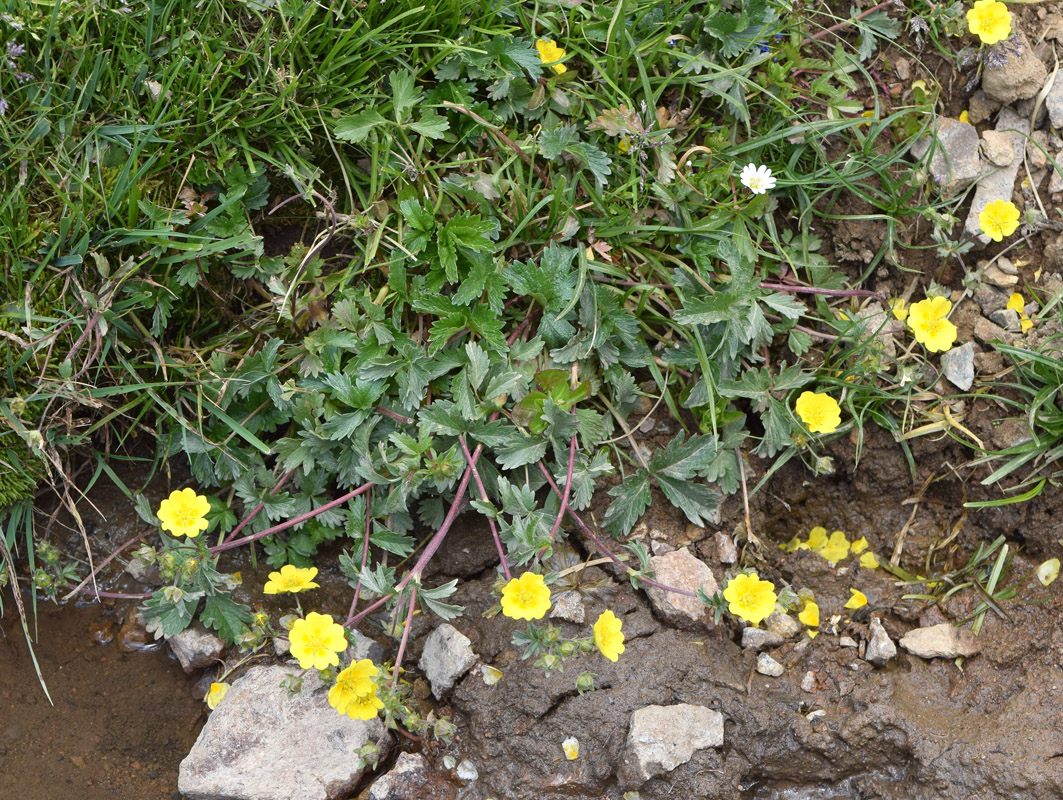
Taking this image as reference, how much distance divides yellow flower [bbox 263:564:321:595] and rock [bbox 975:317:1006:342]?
2.56 meters

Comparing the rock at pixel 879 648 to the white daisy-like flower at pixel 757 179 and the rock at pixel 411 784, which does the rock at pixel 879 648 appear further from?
the white daisy-like flower at pixel 757 179

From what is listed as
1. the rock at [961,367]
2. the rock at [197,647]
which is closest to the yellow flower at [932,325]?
the rock at [961,367]

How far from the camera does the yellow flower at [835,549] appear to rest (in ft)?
10.2

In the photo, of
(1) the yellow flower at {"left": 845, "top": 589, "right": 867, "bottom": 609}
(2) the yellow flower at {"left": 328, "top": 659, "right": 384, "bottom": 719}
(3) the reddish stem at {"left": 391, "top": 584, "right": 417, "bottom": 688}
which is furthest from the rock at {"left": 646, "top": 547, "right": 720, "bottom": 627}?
(2) the yellow flower at {"left": 328, "top": 659, "right": 384, "bottom": 719}

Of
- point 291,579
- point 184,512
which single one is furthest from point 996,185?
point 184,512

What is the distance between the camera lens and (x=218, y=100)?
2.97m

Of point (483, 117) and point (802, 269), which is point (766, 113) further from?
point (483, 117)

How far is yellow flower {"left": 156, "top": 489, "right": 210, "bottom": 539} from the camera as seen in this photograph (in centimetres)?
268

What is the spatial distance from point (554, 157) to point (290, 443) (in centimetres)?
136

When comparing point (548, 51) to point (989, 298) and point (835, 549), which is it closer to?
point (989, 298)

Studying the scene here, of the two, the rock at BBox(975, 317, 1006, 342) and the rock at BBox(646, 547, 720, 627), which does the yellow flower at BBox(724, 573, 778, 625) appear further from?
the rock at BBox(975, 317, 1006, 342)

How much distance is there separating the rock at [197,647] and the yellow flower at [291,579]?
0.30 meters

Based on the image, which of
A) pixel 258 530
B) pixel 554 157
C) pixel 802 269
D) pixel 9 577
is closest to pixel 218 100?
pixel 554 157

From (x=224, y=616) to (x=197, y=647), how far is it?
191 mm
